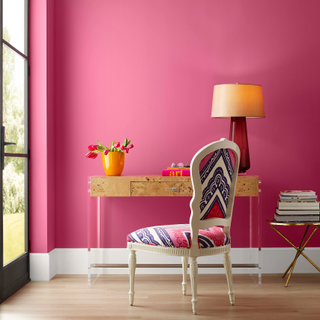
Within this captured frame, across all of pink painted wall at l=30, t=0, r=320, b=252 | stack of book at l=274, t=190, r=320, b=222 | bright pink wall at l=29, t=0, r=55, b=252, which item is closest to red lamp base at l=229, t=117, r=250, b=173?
pink painted wall at l=30, t=0, r=320, b=252

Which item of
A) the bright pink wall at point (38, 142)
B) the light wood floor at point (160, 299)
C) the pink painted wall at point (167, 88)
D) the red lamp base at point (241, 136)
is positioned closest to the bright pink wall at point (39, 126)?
the bright pink wall at point (38, 142)

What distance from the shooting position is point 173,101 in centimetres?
325

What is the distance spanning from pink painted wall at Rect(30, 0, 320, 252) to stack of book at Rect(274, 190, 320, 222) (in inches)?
13.3

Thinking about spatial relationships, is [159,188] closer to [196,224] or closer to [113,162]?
[113,162]

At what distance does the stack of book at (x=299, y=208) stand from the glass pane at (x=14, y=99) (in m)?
1.98

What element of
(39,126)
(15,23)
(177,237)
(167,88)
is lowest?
(177,237)

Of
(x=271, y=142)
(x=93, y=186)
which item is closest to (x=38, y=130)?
(x=93, y=186)

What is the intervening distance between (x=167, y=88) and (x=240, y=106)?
675mm

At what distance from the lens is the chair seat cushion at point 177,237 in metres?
2.27

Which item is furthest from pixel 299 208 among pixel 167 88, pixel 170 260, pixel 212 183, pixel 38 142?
pixel 38 142

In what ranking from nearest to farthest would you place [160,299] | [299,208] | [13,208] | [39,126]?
[160,299] → [13,208] → [299,208] → [39,126]

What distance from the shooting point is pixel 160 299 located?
260cm

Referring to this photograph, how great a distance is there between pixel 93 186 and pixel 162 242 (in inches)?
29.6

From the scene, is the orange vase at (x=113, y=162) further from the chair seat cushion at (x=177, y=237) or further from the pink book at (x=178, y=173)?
the chair seat cushion at (x=177, y=237)
